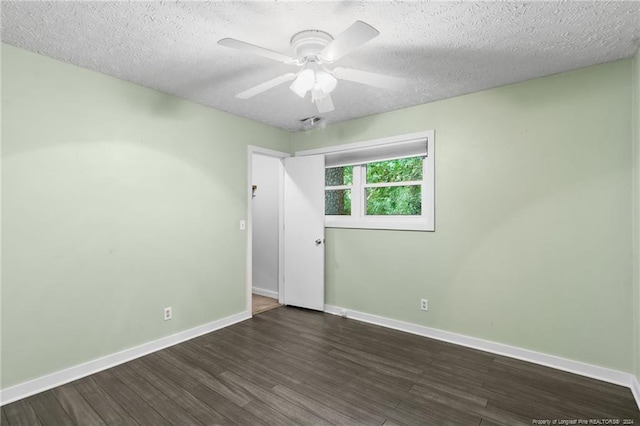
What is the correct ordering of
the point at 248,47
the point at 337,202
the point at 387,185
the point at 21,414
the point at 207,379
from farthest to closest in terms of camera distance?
the point at 337,202 < the point at 387,185 < the point at 207,379 < the point at 21,414 < the point at 248,47

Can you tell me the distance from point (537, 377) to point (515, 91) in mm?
2412

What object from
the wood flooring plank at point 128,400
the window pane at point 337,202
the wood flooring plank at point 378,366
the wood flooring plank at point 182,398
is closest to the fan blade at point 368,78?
the window pane at point 337,202

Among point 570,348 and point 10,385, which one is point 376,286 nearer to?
point 570,348

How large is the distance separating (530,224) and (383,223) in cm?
141

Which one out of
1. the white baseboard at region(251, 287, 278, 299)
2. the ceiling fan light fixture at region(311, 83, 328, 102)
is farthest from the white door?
the ceiling fan light fixture at region(311, 83, 328, 102)

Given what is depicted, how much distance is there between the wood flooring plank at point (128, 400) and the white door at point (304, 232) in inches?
87.5

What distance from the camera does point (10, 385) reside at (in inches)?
82.4

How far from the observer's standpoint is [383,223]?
354 centimetres

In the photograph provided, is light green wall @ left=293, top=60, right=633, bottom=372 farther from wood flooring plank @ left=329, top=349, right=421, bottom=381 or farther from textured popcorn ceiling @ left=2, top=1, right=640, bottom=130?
wood flooring plank @ left=329, top=349, right=421, bottom=381

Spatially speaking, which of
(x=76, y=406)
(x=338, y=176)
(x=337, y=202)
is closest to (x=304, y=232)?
(x=337, y=202)

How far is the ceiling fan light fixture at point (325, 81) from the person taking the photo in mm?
2074

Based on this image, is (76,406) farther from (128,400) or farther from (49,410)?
(128,400)

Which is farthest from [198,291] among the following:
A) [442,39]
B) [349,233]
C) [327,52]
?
[442,39]

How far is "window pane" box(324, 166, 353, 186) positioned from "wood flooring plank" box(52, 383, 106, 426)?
311cm
